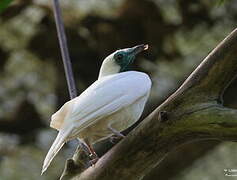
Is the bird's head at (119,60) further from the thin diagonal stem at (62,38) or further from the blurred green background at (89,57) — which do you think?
the blurred green background at (89,57)

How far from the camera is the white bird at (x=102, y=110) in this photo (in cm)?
189

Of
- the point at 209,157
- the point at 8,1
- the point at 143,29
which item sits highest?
the point at 8,1

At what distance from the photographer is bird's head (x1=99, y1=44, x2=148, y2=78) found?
2166 millimetres

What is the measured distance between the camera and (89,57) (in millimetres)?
3863

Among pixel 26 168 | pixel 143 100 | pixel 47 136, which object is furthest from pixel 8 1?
pixel 26 168

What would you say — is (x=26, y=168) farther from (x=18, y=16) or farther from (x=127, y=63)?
(x=127, y=63)

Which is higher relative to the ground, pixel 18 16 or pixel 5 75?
pixel 18 16

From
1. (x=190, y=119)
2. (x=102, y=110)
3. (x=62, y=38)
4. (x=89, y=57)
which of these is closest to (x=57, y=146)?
(x=102, y=110)

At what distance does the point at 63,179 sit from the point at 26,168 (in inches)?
102

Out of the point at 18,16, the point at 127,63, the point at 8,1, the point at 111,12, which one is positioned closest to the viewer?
the point at 8,1

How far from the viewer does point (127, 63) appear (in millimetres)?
2188

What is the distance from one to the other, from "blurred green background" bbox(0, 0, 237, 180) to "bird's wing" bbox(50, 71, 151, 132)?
1.47m

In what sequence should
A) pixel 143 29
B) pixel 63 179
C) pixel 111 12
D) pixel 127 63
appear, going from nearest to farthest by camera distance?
pixel 63 179
pixel 127 63
pixel 143 29
pixel 111 12

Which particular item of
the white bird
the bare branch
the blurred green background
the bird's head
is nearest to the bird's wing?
the white bird
